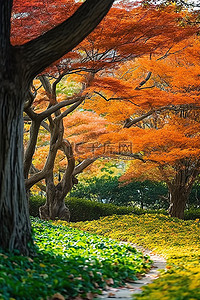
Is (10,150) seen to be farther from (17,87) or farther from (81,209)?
(81,209)

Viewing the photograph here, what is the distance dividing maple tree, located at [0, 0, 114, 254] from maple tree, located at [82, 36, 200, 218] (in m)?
5.58

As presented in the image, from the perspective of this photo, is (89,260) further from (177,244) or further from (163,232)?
(163,232)

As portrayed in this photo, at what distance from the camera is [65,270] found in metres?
4.66

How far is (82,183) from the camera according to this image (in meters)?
22.6

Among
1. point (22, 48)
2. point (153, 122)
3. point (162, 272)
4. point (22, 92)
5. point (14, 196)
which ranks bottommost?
point (162, 272)

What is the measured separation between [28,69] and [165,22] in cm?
469

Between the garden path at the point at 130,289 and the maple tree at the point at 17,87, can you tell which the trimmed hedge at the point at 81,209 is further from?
the maple tree at the point at 17,87

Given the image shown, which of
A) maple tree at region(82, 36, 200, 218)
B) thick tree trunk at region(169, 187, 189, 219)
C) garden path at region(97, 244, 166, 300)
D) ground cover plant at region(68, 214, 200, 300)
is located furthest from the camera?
thick tree trunk at region(169, 187, 189, 219)

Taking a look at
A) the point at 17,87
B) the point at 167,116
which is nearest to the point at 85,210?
the point at 167,116

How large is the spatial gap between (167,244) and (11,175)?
554cm

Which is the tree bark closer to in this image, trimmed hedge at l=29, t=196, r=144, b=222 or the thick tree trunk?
the thick tree trunk

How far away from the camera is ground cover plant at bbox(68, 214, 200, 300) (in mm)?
4012

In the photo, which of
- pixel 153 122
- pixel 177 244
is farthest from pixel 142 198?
pixel 177 244

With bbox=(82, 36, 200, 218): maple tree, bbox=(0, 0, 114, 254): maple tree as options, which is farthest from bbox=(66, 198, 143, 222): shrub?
bbox=(0, 0, 114, 254): maple tree
